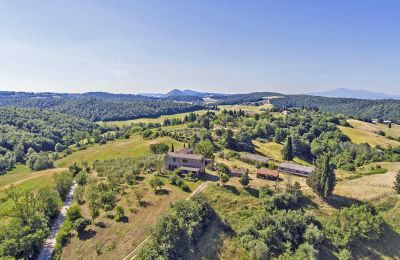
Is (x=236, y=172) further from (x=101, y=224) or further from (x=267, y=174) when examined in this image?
(x=101, y=224)

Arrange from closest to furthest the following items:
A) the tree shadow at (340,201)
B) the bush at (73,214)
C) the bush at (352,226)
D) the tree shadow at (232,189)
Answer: the bush at (352,226)
the bush at (73,214)
the tree shadow at (340,201)
the tree shadow at (232,189)

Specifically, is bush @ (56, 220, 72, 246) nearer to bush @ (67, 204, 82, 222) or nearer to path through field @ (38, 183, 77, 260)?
bush @ (67, 204, 82, 222)

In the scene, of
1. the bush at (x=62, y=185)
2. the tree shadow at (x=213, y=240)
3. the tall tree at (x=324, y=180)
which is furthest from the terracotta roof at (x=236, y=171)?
the bush at (x=62, y=185)

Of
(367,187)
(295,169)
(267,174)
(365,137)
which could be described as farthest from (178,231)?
(365,137)

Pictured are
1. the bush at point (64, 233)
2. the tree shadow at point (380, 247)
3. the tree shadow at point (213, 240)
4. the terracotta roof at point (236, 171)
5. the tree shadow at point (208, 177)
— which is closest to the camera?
the tree shadow at point (213, 240)

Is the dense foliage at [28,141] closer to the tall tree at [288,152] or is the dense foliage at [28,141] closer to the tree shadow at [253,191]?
the tree shadow at [253,191]

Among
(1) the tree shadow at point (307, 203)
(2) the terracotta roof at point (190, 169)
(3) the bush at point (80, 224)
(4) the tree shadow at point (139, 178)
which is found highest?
(2) the terracotta roof at point (190, 169)
